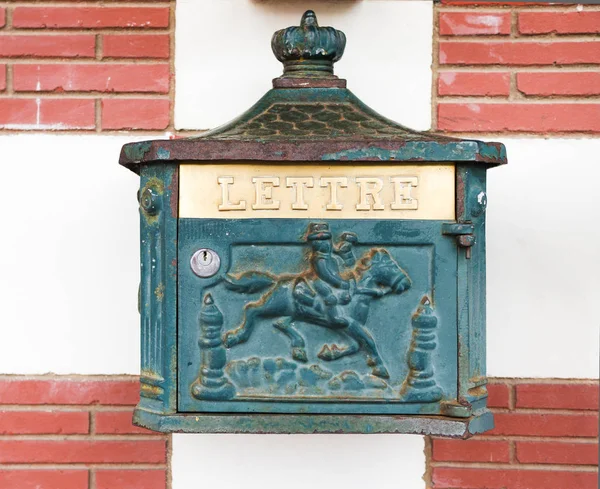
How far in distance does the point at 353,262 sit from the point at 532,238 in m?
0.71

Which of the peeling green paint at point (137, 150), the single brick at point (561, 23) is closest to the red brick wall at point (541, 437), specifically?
the single brick at point (561, 23)

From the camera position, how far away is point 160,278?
1.97 meters

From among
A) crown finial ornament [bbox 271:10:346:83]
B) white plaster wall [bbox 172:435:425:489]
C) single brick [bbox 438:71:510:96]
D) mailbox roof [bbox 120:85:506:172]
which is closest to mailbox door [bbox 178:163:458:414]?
mailbox roof [bbox 120:85:506:172]

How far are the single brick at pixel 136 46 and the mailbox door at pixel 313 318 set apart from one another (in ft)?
2.33

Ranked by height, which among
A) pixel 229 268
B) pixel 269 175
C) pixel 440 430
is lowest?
pixel 440 430

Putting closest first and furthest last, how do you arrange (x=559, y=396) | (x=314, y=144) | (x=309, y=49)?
1. (x=314, y=144)
2. (x=309, y=49)
3. (x=559, y=396)

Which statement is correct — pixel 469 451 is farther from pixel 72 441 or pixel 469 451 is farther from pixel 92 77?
pixel 92 77

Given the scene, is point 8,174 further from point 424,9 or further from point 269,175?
point 424,9

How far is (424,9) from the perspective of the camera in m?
2.44

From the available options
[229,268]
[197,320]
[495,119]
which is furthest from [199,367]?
[495,119]

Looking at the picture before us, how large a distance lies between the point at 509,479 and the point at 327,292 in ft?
2.87

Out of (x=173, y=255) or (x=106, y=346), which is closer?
(x=173, y=255)

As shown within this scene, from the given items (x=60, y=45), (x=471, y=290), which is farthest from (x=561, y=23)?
(x=60, y=45)

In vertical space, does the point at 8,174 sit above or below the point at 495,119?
below
